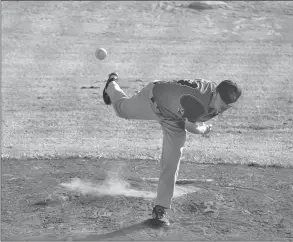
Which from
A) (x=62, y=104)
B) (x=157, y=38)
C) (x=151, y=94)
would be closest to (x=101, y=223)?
(x=151, y=94)

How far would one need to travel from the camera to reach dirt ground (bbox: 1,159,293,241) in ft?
22.0

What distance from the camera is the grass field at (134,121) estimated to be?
7230 millimetres

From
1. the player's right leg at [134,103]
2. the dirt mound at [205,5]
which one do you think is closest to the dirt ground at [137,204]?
the player's right leg at [134,103]

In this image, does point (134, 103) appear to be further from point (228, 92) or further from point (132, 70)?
point (132, 70)

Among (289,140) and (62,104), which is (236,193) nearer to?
(289,140)

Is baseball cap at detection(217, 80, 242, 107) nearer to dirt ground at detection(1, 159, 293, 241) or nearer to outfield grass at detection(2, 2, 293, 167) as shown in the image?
dirt ground at detection(1, 159, 293, 241)

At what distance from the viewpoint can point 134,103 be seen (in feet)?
23.9

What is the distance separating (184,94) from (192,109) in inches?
7.2

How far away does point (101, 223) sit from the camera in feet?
22.8

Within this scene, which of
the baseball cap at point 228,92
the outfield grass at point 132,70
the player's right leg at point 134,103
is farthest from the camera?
the outfield grass at point 132,70

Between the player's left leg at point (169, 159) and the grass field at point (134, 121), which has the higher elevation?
the player's left leg at point (169, 159)

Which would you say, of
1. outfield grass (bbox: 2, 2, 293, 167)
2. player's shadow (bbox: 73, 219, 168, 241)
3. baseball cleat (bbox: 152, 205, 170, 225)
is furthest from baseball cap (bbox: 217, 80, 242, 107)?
outfield grass (bbox: 2, 2, 293, 167)

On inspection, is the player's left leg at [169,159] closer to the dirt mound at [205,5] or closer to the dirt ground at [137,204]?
the dirt ground at [137,204]

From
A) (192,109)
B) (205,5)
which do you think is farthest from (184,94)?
(205,5)
